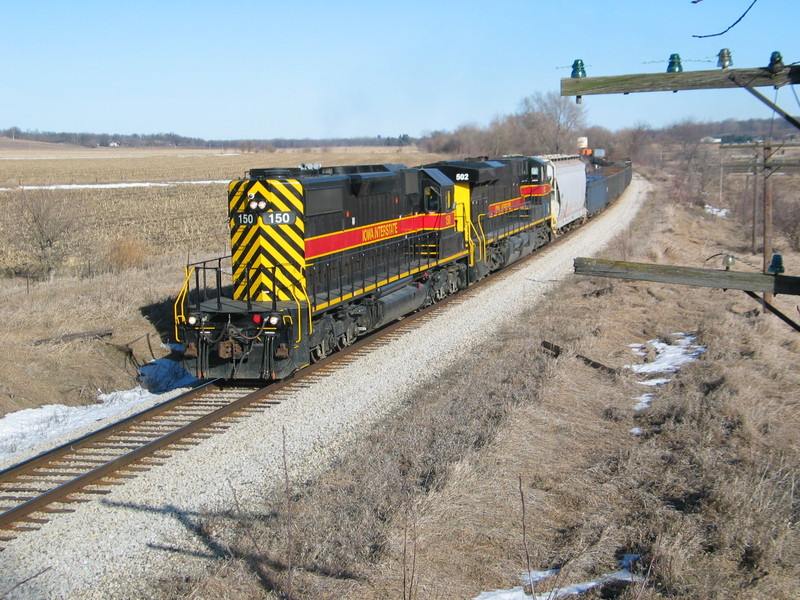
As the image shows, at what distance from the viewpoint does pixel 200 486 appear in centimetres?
745

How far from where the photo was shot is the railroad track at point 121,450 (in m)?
7.08

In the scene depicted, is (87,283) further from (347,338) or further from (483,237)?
(483,237)

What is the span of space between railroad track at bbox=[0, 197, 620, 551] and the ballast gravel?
8.0 inches

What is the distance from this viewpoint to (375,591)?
507 centimetres

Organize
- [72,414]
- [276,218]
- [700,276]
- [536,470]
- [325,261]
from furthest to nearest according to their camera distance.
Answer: [325,261], [276,218], [72,414], [536,470], [700,276]

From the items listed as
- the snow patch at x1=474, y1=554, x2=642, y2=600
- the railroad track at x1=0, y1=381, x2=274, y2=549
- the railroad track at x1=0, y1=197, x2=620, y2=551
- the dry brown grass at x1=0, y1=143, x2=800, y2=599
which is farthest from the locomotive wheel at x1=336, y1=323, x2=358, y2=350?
the snow patch at x1=474, y1=554, x2=642, y2=600

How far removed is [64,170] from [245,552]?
81.4 m

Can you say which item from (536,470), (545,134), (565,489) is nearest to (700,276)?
(565,489)

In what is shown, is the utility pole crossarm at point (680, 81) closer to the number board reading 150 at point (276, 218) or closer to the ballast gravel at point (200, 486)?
the ballast gravel at point (200, 486)

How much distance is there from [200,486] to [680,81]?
603 cm

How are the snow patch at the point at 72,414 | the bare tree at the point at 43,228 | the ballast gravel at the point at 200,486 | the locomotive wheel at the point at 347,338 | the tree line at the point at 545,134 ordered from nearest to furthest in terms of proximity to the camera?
the ballast gravel at the point at 200,486 < the snow patch at the point at 72,414 < the locomotive wheel at the point at 347,338 < the bare tree at the point at 43,228 < the tree line at the point at 545,134

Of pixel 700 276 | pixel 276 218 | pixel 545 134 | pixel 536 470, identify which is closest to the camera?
pixel 700 276

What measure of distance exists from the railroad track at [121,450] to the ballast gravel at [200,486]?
0.67 feet

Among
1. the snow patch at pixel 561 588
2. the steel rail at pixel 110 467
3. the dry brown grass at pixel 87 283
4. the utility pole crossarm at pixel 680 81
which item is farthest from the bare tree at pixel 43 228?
the snow patch at pixel 561 588
